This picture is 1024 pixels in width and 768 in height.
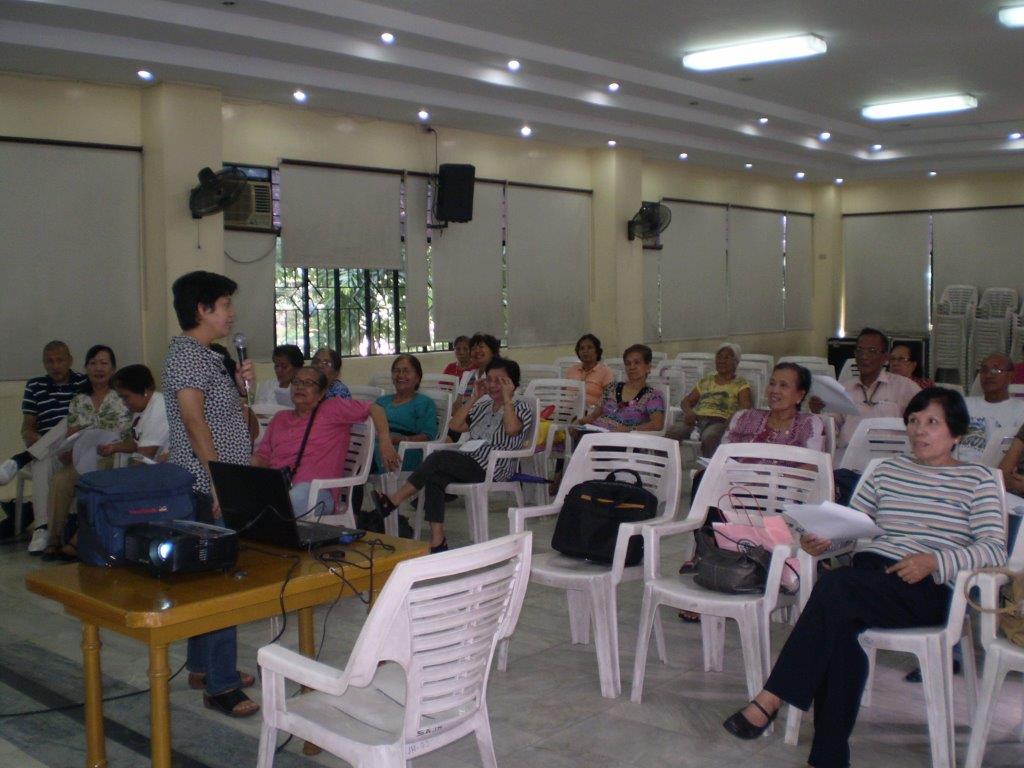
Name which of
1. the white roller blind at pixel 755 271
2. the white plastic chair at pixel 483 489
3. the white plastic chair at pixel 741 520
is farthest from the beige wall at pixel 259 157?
the white plastic chair at pixel 741 520

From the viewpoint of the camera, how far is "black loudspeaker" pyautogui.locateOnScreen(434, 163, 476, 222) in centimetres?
1019

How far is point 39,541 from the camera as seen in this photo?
598 centimetres

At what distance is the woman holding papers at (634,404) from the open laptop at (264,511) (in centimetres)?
353

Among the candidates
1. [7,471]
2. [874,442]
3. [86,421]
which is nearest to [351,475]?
[86,421]

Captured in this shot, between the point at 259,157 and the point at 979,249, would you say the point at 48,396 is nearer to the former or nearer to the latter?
the point at 259,157

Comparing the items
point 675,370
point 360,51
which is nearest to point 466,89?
point 360,51

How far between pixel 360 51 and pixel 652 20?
2183 millimetres

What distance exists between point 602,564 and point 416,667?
65.7 inches

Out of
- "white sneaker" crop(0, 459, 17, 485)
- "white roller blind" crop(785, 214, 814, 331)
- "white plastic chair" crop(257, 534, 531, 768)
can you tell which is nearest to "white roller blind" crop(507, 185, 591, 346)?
"white roller blind" crop(785, 214, 814, 331)

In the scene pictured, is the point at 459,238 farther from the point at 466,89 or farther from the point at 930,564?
the point at 930,564

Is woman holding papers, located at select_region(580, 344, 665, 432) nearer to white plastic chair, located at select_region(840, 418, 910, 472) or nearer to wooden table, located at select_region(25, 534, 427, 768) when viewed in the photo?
white plastic chair, located at select_region(840, 418, 910, 472)

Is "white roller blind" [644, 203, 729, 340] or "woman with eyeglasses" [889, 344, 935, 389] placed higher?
"white roller blind" [644, 203, 729, 340]

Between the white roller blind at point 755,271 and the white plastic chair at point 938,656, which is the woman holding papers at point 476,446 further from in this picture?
the white roller blind at point 755,271

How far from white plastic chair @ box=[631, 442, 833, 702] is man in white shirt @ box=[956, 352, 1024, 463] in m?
1.41
